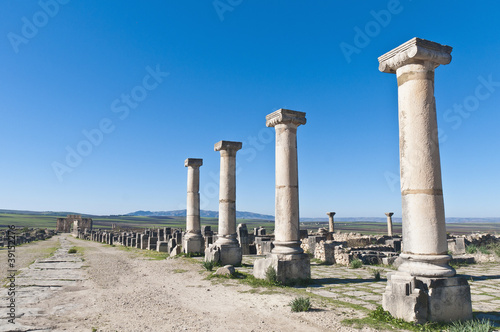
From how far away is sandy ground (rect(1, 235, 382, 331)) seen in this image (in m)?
5.71

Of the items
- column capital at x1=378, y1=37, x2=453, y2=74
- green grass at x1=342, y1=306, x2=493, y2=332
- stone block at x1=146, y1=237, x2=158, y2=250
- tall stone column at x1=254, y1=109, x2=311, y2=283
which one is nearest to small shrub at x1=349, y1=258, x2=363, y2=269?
tall stone column at x1=254, y1=109, x2=311, y2=283

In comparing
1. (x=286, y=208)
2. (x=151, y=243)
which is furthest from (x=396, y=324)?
(x=151, y=243)

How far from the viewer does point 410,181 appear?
6.27 meters

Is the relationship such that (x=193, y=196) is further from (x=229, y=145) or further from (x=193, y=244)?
(x=229, y=145)

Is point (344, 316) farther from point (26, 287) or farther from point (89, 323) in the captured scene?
point (26, 287)

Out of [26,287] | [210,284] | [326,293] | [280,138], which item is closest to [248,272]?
[210,284]

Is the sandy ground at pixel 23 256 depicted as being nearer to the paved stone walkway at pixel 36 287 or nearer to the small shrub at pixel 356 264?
the paved stone walkway at pixel 36 287

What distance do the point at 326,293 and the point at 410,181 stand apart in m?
3.37

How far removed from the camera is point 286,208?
10047 mm

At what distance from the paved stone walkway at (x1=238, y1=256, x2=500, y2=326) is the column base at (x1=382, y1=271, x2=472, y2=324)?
603 mm

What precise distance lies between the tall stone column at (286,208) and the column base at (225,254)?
3.08 meters

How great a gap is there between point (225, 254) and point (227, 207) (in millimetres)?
1840

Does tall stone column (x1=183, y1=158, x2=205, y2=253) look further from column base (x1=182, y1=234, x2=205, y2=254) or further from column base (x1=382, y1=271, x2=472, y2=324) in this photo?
column base (x1=382, y1=271, x2=472, y2=324)

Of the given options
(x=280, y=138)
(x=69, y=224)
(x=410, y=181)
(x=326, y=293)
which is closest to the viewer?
(x=410, y=181)
